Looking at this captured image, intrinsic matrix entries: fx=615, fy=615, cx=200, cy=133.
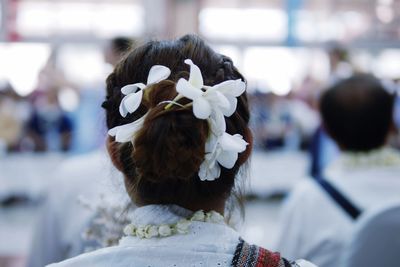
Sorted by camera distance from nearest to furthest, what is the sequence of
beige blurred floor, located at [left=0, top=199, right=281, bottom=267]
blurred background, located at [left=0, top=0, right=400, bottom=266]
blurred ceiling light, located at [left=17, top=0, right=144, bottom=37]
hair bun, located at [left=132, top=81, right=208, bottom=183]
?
hair bun, located at [left=132, top=81, right=208, bottom=183] → beige blurred floor, located at [left=0, top=199, right=281, bottom=267] → blurred background, located at [left=0, top=0, right=400, bottom=266] → blurred ceiling light, located at [left=17, top=0, right=144, bottom=37]

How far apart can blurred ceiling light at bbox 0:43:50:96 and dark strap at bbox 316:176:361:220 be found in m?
5.29

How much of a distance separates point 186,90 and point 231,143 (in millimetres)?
88

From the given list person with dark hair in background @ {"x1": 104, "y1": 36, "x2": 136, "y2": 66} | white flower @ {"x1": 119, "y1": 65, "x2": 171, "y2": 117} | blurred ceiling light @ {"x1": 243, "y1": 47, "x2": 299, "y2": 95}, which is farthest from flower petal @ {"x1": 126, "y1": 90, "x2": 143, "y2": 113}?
blurred ceiling light @ {"x1": 243, "y1": 47, "x2": 299, "y2": 95}

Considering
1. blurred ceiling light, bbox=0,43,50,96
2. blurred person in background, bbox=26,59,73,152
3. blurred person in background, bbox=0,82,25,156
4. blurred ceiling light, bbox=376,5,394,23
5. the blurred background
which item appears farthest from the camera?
blurred ceiling light, bbox=0,43,50,96

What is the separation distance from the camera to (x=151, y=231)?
786mm

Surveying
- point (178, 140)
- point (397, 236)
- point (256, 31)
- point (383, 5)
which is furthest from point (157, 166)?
point (256, 31)

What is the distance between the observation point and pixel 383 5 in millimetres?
4711

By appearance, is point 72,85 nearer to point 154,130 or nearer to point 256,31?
point 256,31

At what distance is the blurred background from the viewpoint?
16.2 ft

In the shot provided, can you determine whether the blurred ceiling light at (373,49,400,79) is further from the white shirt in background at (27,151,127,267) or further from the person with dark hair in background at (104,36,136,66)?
the white shirt in background at (27,151,127,267)

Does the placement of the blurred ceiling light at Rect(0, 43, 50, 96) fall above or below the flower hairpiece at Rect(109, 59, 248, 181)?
below

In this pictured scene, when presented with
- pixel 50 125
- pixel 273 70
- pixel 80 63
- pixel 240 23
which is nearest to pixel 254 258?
pixel 240 23

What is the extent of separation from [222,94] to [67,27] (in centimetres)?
510

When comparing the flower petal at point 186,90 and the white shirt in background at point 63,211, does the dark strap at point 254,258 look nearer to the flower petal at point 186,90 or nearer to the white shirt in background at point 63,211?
the flower petal at point 186,90
